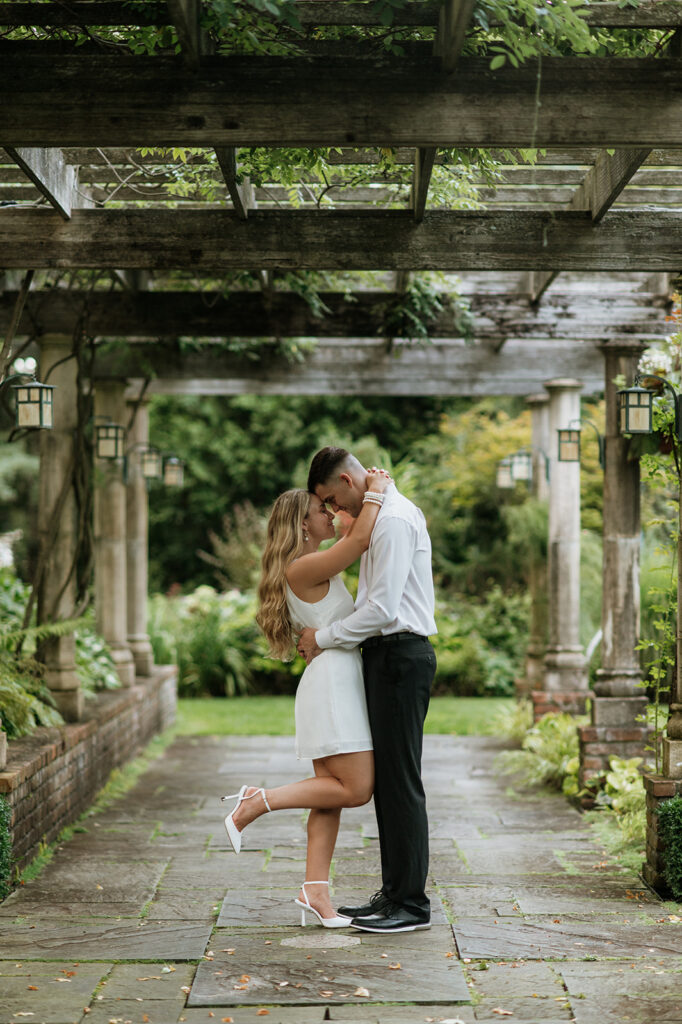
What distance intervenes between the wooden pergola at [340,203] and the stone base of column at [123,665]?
0.08 ft

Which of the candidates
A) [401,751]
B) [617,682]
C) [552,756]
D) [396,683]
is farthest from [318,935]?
[552,756]

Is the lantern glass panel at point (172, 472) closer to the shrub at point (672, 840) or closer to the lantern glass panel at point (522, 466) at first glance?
the lantern glass panel at point (522, 466)

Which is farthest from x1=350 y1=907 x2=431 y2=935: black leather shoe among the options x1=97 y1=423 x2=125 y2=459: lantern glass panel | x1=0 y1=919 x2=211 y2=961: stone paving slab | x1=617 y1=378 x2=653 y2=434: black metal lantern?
x1=97 y1=423 x2=125 y2=459: lantern glass panel

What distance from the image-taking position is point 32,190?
566 cm

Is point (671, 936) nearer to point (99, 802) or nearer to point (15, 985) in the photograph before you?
point (15, 985)

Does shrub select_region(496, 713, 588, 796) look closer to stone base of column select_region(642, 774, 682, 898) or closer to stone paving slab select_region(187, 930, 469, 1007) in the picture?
stone base of column select_region(642, 774, 682, 898)

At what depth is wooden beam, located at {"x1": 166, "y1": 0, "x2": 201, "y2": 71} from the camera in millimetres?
3280

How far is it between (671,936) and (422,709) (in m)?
1.28

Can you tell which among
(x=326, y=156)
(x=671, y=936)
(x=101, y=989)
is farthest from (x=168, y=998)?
(x=326, y=156)

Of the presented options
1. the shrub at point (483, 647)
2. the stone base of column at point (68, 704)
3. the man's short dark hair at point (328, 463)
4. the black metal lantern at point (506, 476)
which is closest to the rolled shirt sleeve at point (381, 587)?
the man's short dark hair at point (328, 463)

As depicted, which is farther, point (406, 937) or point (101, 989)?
point (406, 937)

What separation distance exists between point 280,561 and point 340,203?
101 inches

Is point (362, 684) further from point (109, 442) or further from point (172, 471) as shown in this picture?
point (172, 471)

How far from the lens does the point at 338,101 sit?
3756 mm
